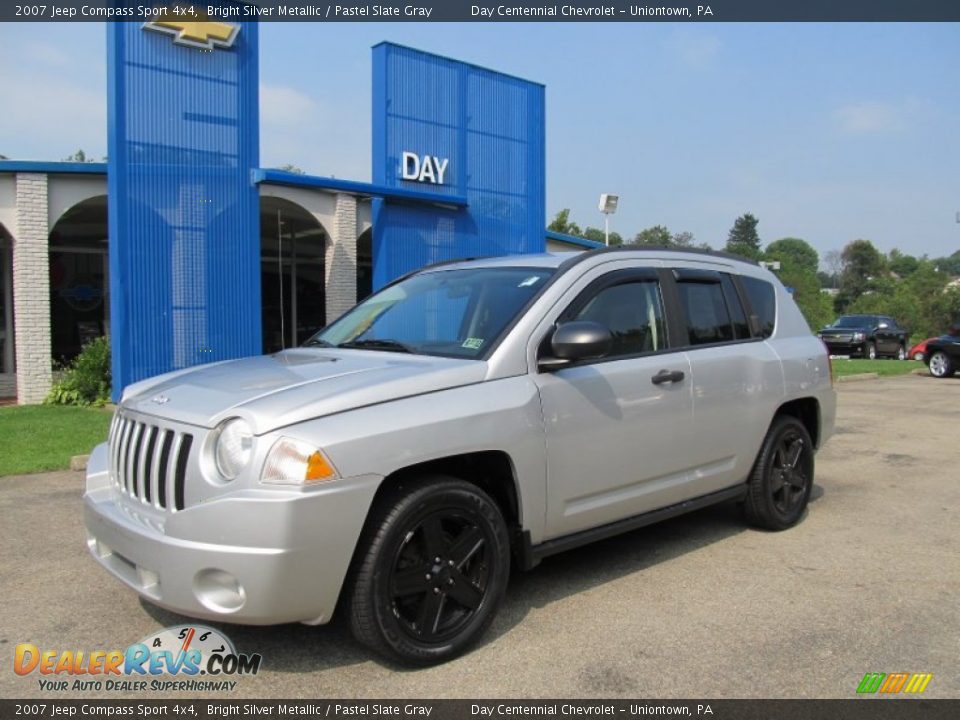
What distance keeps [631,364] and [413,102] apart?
1131 cm

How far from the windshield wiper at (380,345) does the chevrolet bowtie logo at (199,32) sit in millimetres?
8888

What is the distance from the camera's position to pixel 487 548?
140 inches

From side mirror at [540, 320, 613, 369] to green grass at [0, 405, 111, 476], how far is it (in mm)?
5749

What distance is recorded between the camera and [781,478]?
17.9 feet

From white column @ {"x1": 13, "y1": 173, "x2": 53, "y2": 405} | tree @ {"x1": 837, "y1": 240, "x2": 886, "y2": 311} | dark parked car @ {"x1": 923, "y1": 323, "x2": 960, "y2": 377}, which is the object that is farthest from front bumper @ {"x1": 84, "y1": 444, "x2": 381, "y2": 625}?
tree @ {"x1": 837, "y1": 240, "x2": 886, "y2": 311}

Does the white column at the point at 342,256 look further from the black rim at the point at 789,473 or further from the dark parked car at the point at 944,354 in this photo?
the dark parked car at the point at 944,354

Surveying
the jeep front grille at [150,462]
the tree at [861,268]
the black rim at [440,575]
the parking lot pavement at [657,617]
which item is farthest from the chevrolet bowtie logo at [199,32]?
the tree at [861,268]

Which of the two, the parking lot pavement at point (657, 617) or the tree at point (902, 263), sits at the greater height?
the tree at point (902, 263)

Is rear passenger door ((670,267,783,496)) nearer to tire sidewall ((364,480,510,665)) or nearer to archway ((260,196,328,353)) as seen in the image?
tire sidewall ((364,480,510,665))

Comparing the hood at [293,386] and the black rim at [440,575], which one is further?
the black rim at [440,575]

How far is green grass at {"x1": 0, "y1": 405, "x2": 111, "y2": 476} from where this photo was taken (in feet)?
25.1

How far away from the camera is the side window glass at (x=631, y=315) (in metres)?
4.35
